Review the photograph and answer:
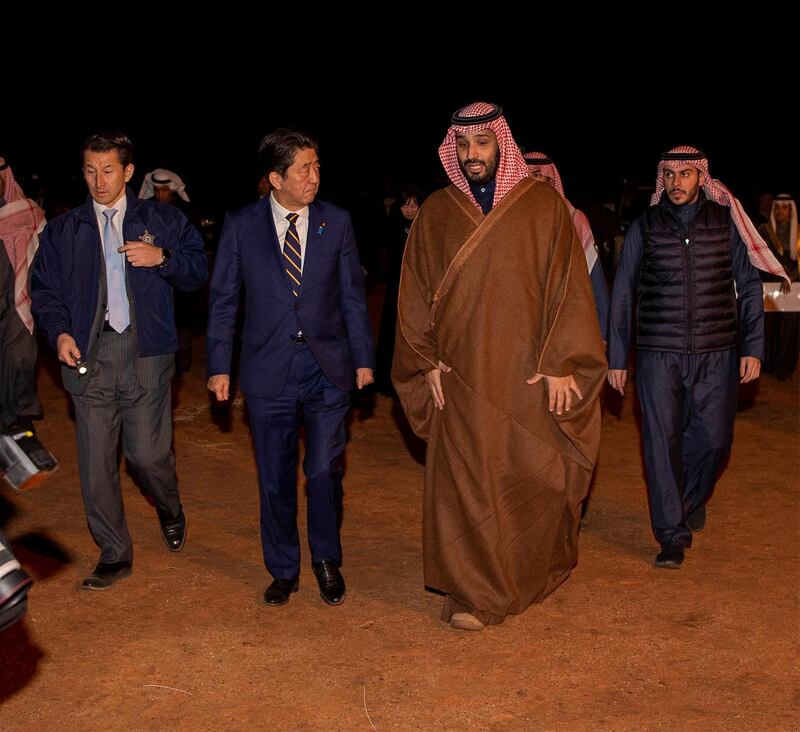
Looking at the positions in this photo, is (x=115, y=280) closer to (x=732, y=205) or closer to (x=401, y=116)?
(x=732, y=205)

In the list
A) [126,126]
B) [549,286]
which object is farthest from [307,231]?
[126,126]

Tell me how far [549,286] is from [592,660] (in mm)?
1527

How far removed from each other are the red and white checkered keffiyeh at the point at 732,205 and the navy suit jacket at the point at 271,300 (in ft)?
5.82

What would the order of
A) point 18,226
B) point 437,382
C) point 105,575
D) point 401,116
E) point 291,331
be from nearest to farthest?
1. point 437,382
2. point 291,331
3. point 105,575
4. point 18,226
5. point 401,116

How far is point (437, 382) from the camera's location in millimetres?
5078

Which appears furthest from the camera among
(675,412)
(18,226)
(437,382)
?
(18,226)

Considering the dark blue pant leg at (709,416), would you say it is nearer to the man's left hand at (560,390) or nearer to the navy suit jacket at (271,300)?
the man's left hand at (560,390)

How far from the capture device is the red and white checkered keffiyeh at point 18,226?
22.8 ft

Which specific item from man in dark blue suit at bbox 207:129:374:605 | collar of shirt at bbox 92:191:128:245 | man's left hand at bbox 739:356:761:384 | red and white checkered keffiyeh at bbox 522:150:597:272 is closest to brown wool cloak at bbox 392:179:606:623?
man in dark blue suit at bbox 207:129:374:605

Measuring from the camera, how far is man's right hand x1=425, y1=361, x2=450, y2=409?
5.08 meters

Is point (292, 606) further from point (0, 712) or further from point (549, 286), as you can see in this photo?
point (549, 286)

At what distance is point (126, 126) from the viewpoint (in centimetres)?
4319

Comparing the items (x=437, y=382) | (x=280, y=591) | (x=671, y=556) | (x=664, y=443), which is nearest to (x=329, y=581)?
(x=280, y=591)

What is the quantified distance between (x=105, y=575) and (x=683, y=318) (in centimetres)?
308
